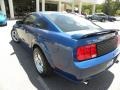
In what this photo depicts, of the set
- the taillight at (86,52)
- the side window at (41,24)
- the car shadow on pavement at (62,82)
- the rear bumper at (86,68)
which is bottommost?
the car shadow on pavement at (62,82)

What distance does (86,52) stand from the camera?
9.31 feet

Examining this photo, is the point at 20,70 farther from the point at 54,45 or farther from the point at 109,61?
the point at 109,61

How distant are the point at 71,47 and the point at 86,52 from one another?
29 cm

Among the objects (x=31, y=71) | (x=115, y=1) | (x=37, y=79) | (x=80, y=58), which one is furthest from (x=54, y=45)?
(x=115, y=1)

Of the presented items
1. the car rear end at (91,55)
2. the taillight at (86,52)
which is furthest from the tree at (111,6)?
the taillight at (86,52)

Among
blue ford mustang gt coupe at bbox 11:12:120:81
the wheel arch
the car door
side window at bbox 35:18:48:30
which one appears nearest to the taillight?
blue ford mustang gt coupe at bbox 11:12:120:81

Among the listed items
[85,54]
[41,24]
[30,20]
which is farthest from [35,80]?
[30,20]

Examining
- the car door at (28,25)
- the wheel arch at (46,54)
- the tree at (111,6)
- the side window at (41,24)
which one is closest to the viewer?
the wheel arch at (46,54)

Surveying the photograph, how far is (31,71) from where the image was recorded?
13.8 feet

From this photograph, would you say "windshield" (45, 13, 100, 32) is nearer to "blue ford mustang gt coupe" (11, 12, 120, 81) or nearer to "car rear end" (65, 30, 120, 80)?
"blue ford mustang gt coupe" (11, 12, 120, 81)

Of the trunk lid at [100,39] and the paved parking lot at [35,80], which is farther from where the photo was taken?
the paved parking lot at [35,80]

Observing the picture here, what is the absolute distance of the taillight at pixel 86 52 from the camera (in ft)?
9.14

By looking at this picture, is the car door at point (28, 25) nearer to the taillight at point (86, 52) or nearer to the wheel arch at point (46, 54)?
the wheel arch at point (46, 54)

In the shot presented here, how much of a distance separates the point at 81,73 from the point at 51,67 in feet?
2.99
